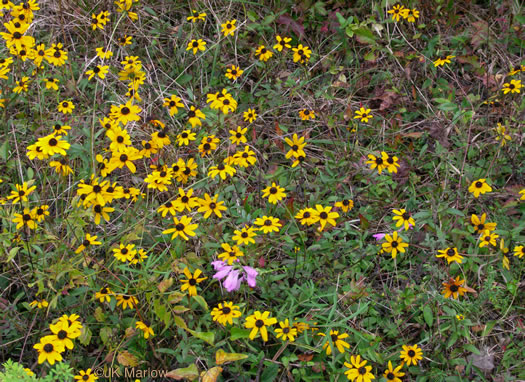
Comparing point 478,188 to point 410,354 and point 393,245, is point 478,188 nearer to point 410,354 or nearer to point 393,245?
point 393,245

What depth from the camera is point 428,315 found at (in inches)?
74.8

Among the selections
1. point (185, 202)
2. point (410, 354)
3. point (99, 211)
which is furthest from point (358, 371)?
point (99, 211)

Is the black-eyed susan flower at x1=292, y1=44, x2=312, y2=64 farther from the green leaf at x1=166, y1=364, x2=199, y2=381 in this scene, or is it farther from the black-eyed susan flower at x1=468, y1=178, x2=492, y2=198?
the green leaf at x1=166, y1=364, x2=199, y2=381

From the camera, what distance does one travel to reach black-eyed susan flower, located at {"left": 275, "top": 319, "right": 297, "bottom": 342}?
171 cm

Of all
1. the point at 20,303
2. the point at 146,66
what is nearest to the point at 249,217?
the point at 20,303

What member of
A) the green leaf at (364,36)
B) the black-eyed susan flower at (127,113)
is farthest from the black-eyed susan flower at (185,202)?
the green leaf at (364,36)

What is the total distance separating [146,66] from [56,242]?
1.68 m

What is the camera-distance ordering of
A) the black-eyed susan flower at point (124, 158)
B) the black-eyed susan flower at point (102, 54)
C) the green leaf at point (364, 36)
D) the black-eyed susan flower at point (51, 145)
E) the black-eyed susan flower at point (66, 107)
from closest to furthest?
1. the black-eyed susan flower at point (51, 145)
2. the black-eyed susan flower at point (124, 158)
3. the black-eyed susan flower at point (66, 107)
4. the black-eyed susan flower at point (102, 54)
5. the green leaf at point (364, 36)

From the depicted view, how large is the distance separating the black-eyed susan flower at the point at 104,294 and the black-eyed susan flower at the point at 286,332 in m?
0.59

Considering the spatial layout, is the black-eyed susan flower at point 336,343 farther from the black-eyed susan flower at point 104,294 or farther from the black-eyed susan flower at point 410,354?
the black-eyed susan flower at point 104,294

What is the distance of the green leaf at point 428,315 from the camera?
1.89 m

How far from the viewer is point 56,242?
1913 mm

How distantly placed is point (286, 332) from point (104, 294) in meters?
0.66

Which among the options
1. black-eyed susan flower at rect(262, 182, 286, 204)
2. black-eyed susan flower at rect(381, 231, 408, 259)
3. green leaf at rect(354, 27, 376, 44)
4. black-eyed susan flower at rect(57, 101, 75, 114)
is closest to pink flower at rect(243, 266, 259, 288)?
black-eyed susan flower at rect(262, 182, 286, 204)
